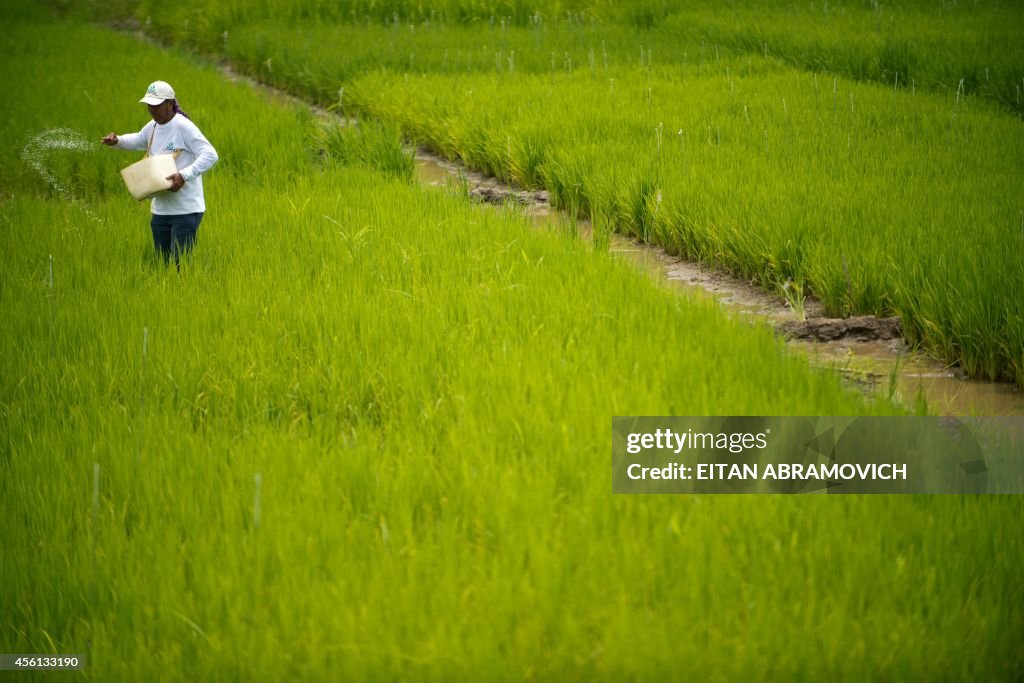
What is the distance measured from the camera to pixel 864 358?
12.7ft

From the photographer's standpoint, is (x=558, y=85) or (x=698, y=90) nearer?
(x=698, y=90)

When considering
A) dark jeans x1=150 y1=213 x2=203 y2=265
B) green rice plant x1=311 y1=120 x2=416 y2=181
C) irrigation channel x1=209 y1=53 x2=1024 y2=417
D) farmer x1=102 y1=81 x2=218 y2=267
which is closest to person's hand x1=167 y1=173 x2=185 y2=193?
farmer x1=102 y1=81 x2=218 y2=267

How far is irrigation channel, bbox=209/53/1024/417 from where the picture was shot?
11.7 feet

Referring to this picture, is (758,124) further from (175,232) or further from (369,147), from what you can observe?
(175,232)

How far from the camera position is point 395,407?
3271 millimetres

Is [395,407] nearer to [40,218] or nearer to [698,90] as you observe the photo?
[40,218]

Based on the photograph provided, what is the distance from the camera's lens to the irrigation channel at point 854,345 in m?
3.55

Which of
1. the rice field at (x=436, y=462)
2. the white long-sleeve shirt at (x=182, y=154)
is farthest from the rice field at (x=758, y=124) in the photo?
the white long-sleeve shirt at (x=182, y=154)

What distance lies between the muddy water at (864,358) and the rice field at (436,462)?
124 mm

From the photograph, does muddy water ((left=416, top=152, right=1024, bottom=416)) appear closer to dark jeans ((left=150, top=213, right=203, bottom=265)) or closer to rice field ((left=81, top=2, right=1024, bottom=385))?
rice field ((left=81, top=2, right=1024, bottom=385))

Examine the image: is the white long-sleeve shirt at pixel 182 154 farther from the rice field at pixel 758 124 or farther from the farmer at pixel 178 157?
the rice field at pixel 758 124

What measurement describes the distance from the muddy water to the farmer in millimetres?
1780

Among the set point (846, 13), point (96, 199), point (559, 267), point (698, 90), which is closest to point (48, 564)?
point (559, 267)

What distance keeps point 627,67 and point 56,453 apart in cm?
735
